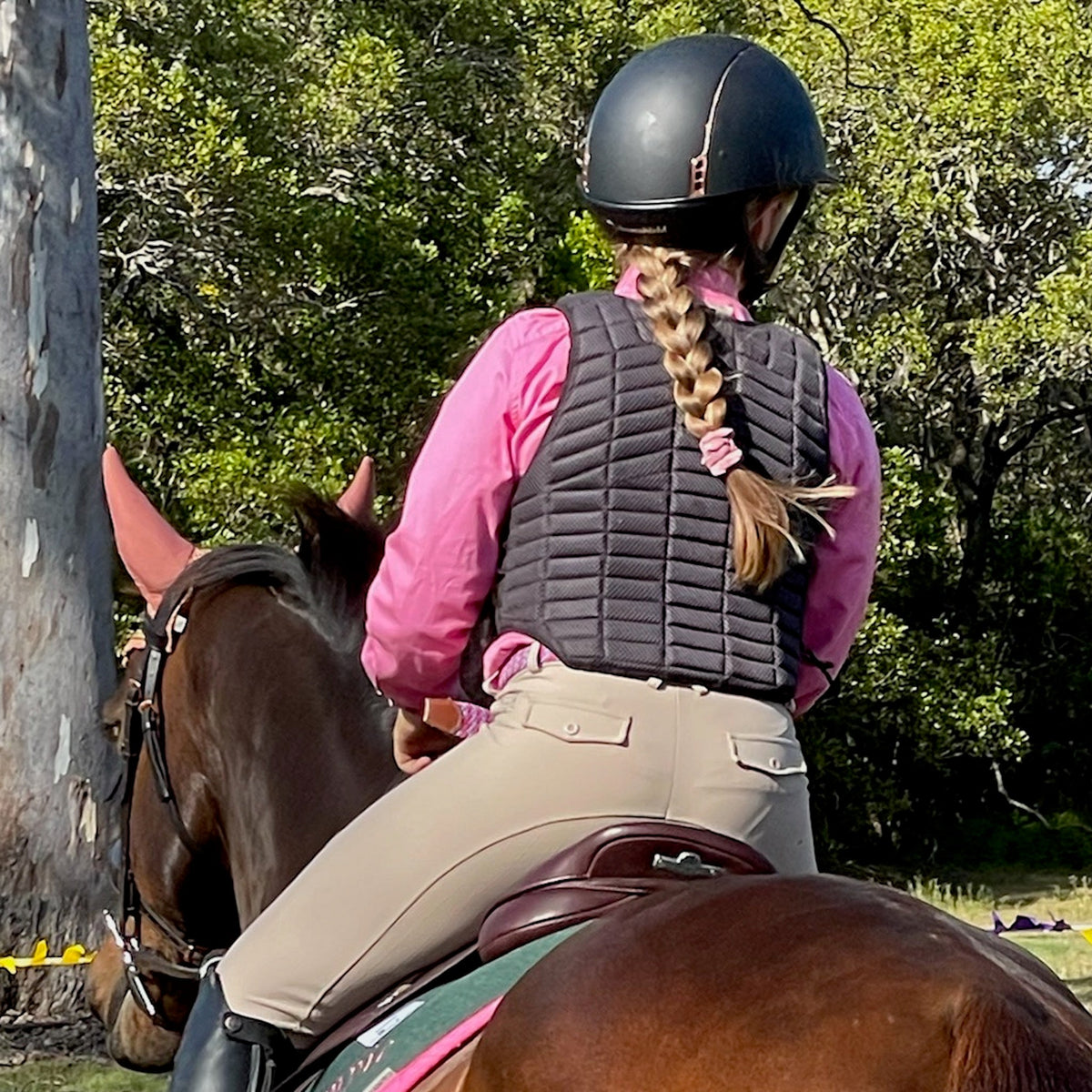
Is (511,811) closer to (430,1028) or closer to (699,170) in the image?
(430,1028)

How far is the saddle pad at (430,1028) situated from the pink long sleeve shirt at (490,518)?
15.9 inches

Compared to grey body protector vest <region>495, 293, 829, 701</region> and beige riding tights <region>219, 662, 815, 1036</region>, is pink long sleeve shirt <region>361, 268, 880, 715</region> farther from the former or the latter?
beige riding tights <region>219, 662, 815, 1036</region>

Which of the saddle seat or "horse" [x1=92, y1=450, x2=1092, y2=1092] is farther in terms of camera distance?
the saddle seat

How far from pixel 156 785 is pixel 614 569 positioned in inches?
48.6

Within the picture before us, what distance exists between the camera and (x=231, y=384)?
1138 centimetres

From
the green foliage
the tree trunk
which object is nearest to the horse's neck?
the tree trunk

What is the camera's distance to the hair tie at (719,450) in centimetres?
219

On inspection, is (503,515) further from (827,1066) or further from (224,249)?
(224,249)

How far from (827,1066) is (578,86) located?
12.3 m

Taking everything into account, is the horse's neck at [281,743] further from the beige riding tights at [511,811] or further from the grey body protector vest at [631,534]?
the grey body protector vest at [631,534]

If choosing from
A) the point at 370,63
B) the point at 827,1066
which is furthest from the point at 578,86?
the point at 827,1066

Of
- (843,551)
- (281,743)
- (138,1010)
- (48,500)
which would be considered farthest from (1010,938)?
(843,551)

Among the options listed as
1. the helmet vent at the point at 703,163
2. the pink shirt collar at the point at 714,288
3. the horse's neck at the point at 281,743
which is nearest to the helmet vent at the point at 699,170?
the helmet vent at the point at 703,163

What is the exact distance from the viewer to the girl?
7.14ft
